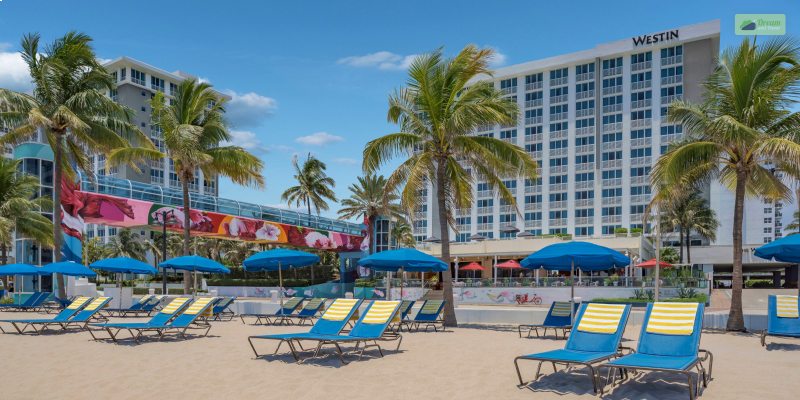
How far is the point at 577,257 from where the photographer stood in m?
15.8

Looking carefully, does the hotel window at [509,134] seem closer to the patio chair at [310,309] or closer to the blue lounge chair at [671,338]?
the patio chair at [310,309]

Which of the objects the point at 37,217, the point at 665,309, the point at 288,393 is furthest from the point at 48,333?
the point at 37,217

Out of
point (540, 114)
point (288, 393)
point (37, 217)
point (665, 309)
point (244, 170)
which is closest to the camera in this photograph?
point (288, 393)

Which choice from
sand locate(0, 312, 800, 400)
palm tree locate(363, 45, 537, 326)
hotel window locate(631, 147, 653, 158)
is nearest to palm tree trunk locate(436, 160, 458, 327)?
palm tree locate(363, 45, 537, 326)

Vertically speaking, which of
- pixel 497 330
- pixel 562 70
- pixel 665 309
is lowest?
pixel 497 330

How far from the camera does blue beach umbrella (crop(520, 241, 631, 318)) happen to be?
15492 millimetres

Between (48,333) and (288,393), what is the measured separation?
35.6ft

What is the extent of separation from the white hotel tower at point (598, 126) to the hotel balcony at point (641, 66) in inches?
4.0

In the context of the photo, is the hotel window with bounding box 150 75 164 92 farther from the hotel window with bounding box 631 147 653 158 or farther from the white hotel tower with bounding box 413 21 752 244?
the hotel window with bounding box 631 147 653 158

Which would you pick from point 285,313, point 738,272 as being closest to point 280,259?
point 285,313

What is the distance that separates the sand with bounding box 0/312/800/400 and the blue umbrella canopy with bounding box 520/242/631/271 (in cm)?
247

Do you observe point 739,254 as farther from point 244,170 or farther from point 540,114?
point 540,114

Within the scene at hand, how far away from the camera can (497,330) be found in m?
17.7

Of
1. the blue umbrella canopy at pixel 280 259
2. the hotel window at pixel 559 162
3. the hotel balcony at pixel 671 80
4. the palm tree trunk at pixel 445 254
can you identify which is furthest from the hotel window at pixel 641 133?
the blue umbrella canopy at pixel 280 259
